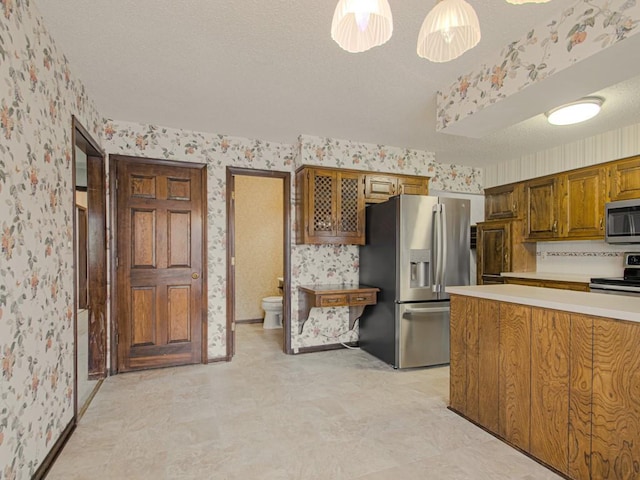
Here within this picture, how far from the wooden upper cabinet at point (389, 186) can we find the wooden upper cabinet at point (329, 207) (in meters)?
0.11

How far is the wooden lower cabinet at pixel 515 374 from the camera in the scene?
6.32 feet

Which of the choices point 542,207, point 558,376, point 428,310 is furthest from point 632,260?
point 558,376

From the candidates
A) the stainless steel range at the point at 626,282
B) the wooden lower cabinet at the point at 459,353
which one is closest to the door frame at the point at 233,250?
the wooden lower cabinet at the point at 459,353

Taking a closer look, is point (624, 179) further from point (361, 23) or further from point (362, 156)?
point (361, 23)

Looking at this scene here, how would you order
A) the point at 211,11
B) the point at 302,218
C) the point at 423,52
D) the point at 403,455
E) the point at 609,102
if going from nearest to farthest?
the point at 423,52 < the point at 211,11 < the point at 403,455 < the point at 609,102 < the point at 302,218

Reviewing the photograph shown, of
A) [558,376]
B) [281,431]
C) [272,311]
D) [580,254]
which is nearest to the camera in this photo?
[558,376]

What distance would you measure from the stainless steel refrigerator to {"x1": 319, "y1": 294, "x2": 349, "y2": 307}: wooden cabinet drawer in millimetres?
416

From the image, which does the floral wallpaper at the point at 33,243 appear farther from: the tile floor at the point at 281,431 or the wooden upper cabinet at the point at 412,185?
the wooden upper cabinet at the point at 412,185

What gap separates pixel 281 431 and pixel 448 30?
232 cm

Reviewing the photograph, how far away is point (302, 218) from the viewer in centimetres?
360

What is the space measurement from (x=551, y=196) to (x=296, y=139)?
308cm

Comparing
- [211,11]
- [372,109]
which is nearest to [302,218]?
[372,109]

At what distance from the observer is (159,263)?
3332 millimetres

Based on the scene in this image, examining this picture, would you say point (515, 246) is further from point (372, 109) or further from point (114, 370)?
point (114, 370)
